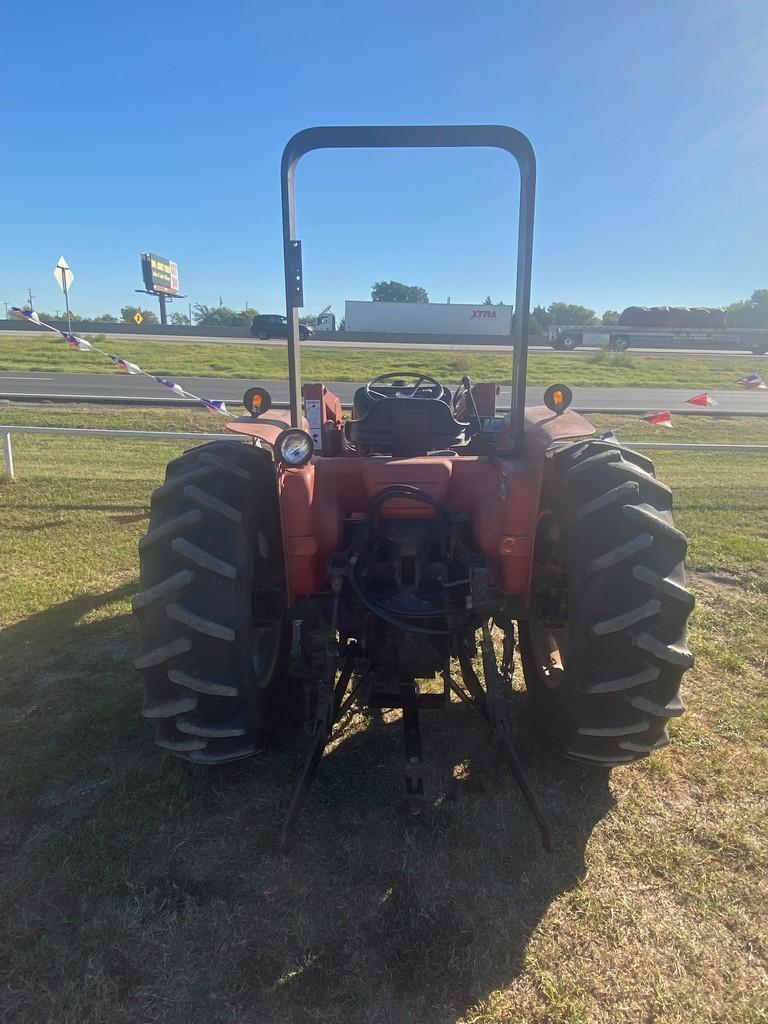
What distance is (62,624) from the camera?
178 inches

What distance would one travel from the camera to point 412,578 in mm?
3035

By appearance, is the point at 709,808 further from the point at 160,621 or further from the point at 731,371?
the point at 731,371

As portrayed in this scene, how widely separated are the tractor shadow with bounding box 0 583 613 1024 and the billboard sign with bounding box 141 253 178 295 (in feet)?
168

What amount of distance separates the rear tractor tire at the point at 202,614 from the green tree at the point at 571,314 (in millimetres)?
65199

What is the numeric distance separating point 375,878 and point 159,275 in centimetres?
→ 5520

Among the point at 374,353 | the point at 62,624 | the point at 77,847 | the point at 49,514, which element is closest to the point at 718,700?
the point at 77,847

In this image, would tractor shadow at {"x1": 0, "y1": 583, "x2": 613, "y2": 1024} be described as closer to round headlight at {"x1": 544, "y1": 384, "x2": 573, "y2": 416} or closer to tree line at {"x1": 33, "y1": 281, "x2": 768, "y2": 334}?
round headlight at {"x1": 544, "y1": 384, "x2": 573, "y2": 416}

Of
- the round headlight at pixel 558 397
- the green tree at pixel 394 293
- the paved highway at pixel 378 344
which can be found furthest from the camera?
the paved highway at pixel 378 344

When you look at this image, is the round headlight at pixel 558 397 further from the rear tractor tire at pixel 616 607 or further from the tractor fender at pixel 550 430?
the rear tractor tire at pixel 616 607

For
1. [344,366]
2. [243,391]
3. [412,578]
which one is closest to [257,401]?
[412,578]

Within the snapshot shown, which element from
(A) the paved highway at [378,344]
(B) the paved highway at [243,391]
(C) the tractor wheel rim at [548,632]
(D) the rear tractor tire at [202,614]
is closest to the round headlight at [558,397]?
(C) the tractor wheel rim at [548,632]

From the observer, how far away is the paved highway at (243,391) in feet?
56.6

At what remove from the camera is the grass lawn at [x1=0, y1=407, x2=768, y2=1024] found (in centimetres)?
206

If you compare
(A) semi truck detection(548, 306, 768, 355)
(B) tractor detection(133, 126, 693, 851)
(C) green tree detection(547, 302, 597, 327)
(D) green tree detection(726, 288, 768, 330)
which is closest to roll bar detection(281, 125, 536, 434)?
(B) tractor detection(133, 126, 693, 851)
